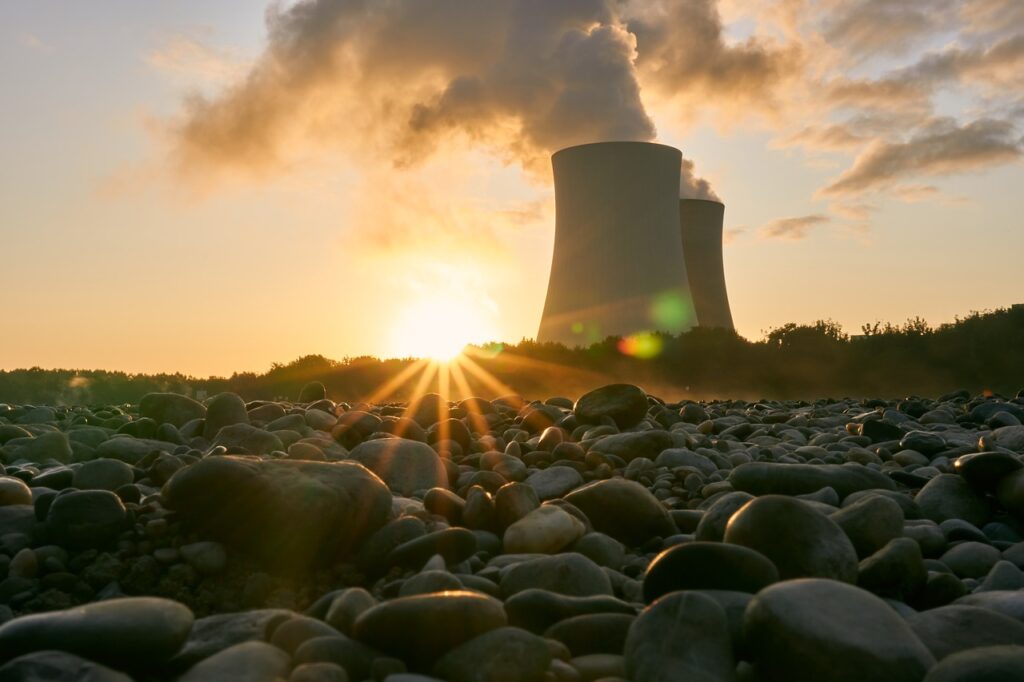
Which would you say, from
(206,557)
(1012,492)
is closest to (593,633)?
(206,557)

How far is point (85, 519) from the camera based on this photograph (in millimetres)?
2076

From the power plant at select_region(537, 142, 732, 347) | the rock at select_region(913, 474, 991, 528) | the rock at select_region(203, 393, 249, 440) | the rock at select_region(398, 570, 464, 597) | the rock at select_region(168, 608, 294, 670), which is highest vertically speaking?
the power plant at select_region(537, 142, 732, 347)

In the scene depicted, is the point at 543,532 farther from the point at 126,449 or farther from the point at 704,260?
the point at 704,260

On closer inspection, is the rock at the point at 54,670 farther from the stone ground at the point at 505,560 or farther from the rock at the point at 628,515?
the rock at the point at 628,515

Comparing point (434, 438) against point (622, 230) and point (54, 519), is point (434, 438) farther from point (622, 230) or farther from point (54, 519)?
point (622, 230)

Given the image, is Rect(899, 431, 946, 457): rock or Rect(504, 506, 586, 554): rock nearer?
Rect(504, 506, 586, 554): rock

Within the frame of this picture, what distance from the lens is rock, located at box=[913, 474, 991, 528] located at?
8.23 feet

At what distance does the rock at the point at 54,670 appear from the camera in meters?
1.22

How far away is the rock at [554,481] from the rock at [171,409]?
6.45ft

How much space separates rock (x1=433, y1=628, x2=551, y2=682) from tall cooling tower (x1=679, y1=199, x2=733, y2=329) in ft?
47.9

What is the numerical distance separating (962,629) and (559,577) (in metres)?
0.73

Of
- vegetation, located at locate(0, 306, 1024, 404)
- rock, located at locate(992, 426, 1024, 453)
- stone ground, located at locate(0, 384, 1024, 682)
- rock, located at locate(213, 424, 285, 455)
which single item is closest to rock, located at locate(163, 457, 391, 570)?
stone ground, located at locate(0, 384, 1024, 682)

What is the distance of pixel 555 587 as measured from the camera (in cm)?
174

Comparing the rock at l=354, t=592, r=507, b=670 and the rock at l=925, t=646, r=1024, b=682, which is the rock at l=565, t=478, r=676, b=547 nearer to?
the rock at l=354, t=592, r=507, b=670
